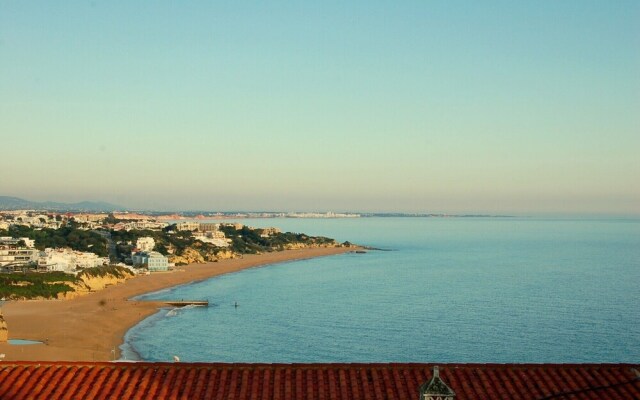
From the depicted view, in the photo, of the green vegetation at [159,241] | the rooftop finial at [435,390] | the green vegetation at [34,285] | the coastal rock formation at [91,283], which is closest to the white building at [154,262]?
the green vegetation at [159,241]

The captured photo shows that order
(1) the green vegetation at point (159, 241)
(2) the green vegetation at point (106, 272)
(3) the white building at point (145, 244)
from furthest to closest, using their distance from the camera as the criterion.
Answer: (1) the green vegetation at point (159, 241), (3) the white building at point (145, 244), (2) the green vegetation at point (106, 272)

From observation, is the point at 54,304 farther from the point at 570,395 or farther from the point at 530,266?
the point at 530,266

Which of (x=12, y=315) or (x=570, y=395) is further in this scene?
(x=12, y=315)

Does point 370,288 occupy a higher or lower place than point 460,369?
lower

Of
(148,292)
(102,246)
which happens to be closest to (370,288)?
(148,292)

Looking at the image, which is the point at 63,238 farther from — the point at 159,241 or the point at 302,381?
the point at 302,381

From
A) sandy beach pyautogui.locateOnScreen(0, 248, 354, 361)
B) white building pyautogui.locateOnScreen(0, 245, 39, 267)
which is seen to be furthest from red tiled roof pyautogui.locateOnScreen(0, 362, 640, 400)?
white building pyautogui.locateOnScreen(0, 245, 39, 267)

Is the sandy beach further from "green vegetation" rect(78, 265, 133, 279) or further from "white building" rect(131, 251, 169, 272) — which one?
"white building" rect(131, 251, 169, 272)

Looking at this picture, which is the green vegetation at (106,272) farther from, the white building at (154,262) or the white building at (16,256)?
the white building at (154,262)
